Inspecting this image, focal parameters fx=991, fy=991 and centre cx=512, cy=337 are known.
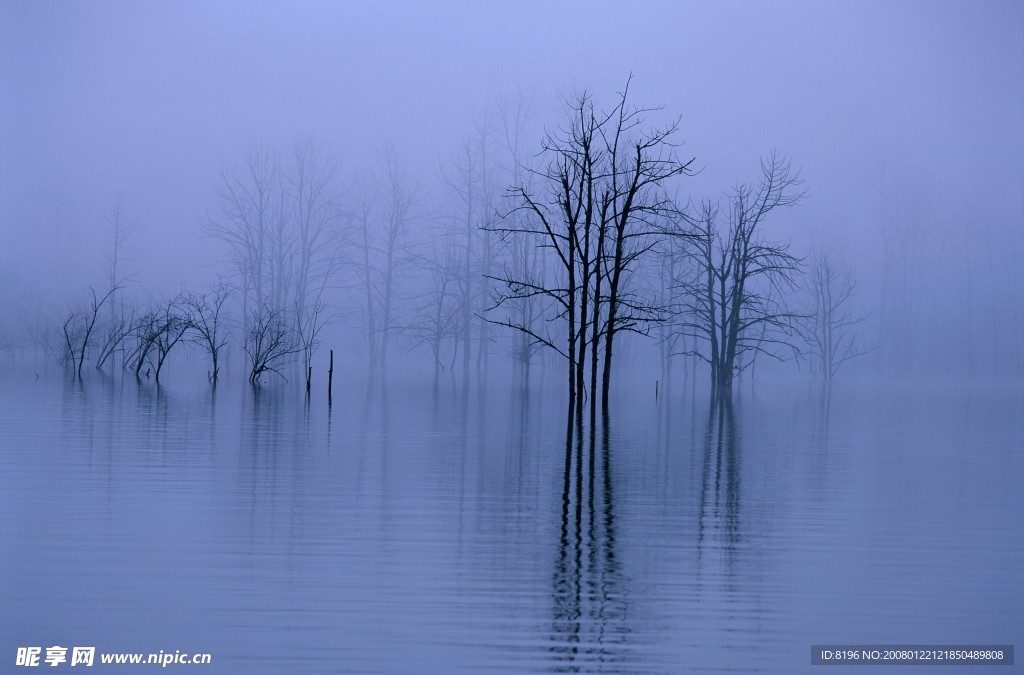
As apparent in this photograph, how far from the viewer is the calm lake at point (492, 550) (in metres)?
4.80

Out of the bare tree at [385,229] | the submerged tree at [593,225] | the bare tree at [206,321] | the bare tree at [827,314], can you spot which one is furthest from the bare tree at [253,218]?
the bare tree at [827,314]

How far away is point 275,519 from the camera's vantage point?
7.64 m

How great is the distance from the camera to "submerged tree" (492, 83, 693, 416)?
20891 millimetres

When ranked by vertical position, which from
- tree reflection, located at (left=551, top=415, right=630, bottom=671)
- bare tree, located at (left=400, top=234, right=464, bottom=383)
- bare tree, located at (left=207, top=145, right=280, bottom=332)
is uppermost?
bare tree, located at (left=207, top=145, right=280, bottom=332)

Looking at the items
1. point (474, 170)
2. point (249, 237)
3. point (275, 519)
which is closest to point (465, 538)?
point (275, 519)

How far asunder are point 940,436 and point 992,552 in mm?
10826

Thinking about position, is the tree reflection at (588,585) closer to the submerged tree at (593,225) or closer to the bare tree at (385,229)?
the submerged tree at (593,225)

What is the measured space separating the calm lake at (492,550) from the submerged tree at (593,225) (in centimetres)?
641

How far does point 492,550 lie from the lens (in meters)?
6.71

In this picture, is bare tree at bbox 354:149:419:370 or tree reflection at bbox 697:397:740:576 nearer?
tree reflection at bbox 697:397:740:576

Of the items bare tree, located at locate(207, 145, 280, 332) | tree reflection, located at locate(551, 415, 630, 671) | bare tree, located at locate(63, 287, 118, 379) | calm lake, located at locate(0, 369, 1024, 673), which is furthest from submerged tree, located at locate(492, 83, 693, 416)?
bare tree, located at locate(207, 145, 280, 332)

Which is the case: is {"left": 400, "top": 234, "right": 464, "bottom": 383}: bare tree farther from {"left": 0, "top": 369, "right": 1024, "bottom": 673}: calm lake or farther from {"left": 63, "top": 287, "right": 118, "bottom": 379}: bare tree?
{"left": 0, "top": 369, "right": 1024, "bottom": 673}: calm lake

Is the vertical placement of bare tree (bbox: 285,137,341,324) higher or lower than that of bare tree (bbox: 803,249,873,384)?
higher

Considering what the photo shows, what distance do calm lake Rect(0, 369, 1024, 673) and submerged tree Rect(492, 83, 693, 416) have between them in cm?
641
